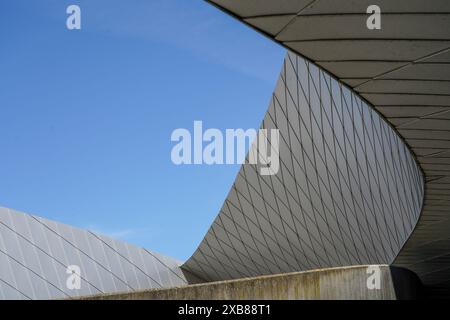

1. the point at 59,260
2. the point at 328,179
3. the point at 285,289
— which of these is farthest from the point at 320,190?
the point at 285,289

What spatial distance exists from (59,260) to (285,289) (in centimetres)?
2654

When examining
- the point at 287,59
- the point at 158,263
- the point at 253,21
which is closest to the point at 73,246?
the point at 158,263

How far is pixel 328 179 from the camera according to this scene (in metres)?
27.6

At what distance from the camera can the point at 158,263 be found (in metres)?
42.2

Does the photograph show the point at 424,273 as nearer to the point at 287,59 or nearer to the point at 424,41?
the point at 287,59

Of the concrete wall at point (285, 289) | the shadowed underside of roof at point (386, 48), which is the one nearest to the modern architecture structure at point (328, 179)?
the shadowed underside of roof at point (386, 48)

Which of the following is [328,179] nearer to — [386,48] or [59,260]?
[59,260]

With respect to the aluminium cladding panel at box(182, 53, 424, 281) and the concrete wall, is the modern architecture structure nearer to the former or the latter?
the aluminium cladding panel at box(182, 53, 424, 281)

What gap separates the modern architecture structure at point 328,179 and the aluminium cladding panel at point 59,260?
68 millimetres

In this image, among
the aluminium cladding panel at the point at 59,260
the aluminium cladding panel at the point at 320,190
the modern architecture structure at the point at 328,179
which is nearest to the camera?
the modern architecture structure at the point at 328,179

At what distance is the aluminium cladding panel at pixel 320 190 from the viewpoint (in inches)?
872

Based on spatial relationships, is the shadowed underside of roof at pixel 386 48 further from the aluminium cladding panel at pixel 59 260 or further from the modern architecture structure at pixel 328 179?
the aluminium cladding panel at pixel 59 260

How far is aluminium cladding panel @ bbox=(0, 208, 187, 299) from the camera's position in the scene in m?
30.3

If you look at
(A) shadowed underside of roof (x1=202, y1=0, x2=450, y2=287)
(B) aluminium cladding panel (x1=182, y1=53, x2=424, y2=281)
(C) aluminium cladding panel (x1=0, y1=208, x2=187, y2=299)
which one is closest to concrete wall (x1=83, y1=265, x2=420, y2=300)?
(A) shadowed underside of roof (x1=202, y1=0, x2=450, y2=287)
